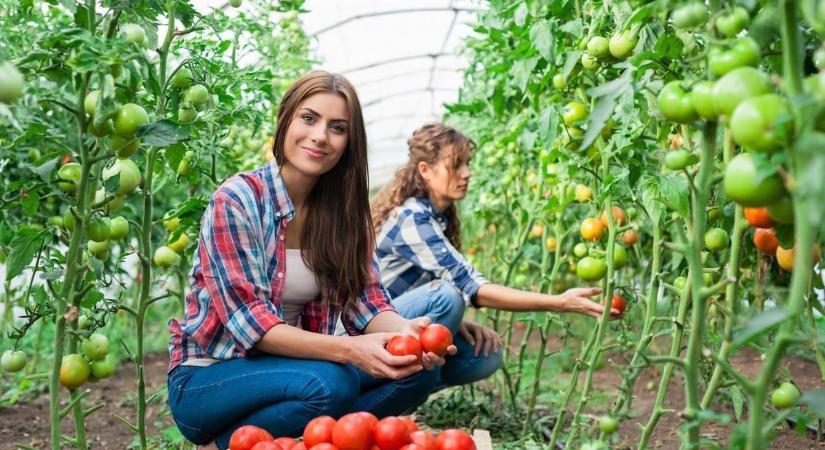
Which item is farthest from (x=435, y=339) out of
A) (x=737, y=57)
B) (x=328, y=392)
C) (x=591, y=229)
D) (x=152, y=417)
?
(x=152, y=417)

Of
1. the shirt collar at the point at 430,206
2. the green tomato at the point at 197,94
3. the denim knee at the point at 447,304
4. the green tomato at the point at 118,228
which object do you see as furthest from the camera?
the shirt collar at the point at 430,206

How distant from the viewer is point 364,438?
161 cm

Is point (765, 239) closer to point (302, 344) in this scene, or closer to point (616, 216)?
point (616, 216)

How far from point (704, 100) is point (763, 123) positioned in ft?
0.42

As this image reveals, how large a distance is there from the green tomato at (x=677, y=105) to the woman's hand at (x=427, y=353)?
1.06 m

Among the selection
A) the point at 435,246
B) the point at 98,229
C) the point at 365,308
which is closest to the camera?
the point at 98,229

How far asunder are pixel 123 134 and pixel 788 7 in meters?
1.09

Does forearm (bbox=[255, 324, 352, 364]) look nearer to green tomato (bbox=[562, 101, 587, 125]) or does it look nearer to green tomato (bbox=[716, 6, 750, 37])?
green tomato (bbox=[562, 101, 587, 125])

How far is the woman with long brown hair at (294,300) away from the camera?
79.4 inches

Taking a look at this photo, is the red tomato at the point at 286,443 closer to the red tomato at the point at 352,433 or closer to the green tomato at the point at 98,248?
the red tomato at the point at 352,433

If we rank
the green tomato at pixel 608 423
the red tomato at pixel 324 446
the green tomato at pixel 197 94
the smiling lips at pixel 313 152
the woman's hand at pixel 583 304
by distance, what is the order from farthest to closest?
the woman's hand at pixel 583 304
the smiling lips at pixel 313 152
the green tomato at pixel 197 94
the red tomato at pixel 324 446
the green tomato at pixel 608 423

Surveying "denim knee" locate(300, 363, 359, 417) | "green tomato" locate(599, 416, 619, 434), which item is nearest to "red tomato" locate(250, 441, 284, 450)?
"denim knee" locate(300, 363, 359, 417)

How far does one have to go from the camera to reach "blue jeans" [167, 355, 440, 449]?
2031 millimetres

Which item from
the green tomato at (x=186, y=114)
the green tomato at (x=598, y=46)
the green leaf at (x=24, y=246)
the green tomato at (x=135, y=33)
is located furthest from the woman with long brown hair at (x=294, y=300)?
the green tomato at (x=598, y=46)
